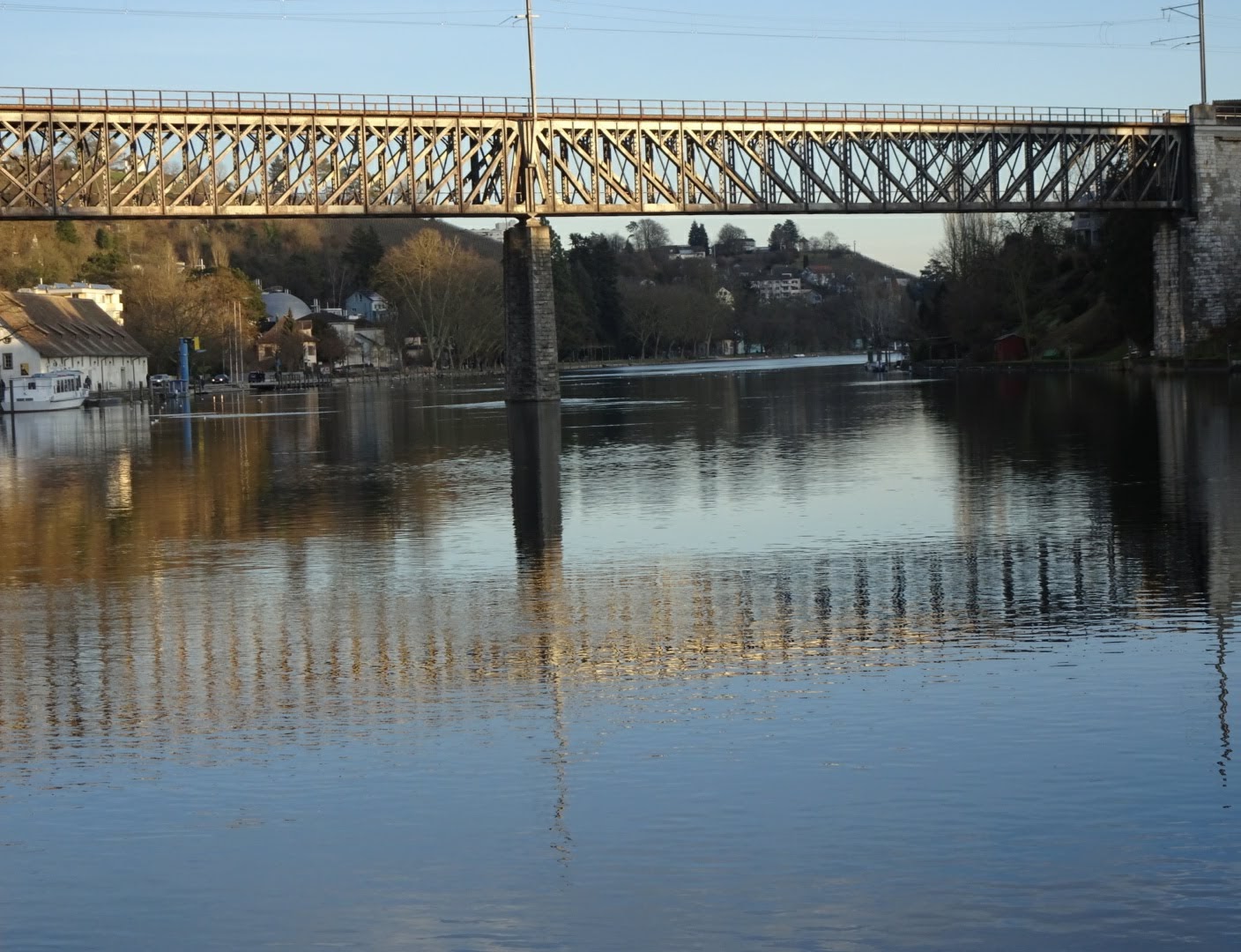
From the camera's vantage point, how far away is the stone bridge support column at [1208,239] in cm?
9725

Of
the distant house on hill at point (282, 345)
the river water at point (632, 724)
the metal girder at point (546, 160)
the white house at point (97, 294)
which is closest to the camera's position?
the river water at point (632, 724)

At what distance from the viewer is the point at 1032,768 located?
1088 cm

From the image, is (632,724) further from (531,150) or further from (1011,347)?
(1011,347)

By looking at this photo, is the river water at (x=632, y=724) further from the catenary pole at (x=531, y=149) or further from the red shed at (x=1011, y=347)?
the red shed at (x=1011, y=347)

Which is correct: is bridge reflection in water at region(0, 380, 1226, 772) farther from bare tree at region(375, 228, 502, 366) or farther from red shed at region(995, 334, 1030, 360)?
bare tree at region(375, 228, 502, 366)

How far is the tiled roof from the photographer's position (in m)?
113

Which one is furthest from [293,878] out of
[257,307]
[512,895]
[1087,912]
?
[257,307]

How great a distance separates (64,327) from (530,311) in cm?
5057

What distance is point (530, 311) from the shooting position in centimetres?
8238

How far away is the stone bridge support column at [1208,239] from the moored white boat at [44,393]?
61.6 meters

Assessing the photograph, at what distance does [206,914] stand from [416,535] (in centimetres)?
1670

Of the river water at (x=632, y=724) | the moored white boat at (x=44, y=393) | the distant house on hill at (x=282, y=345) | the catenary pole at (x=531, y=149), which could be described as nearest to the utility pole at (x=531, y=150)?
the catenary pole at (x=531, y=149)

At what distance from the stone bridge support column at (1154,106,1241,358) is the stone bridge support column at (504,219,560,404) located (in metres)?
37.3

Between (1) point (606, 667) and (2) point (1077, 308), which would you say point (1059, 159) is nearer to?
(2) point (1077, 308)
